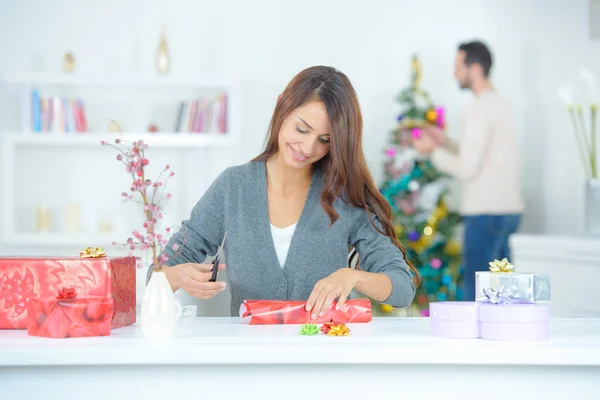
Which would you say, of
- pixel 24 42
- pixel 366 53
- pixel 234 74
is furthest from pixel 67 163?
pixel 366 53

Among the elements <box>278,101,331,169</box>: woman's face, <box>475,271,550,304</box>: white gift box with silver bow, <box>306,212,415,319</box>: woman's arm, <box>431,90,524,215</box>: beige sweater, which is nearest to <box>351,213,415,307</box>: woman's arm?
<box>306,212,415,319</box>: woman's arm

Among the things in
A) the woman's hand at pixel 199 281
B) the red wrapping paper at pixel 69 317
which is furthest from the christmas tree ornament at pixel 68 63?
the red wrapping paper at pixel 69 317

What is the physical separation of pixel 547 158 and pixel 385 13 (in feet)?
4.66

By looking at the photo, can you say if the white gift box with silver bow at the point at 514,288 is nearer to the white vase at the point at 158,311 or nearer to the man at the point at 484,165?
the white vase at the point at 158,311

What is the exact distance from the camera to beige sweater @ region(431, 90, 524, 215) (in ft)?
14.6

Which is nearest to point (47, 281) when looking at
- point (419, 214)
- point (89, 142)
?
point (89, 142)

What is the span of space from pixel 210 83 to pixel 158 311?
137 inches

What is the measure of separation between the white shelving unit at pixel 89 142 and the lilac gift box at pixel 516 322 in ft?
11.1

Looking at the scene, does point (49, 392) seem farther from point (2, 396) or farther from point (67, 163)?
point (67, 163)

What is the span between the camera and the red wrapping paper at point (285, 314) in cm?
179

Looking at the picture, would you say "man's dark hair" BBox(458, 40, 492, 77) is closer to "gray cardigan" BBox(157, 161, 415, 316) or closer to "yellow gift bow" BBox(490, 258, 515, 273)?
"gray cardigan" BBox(157, 161, 415, 316)

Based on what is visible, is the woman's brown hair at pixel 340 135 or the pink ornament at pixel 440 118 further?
the pink ornament at pixel 440 118

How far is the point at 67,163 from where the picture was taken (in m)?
5.03

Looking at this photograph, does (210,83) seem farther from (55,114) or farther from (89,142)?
→ (55,114)
